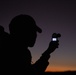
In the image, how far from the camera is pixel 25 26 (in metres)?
3.79

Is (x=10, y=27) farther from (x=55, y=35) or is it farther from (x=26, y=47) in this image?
(x=55, y=35)

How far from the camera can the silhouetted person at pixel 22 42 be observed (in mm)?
3409

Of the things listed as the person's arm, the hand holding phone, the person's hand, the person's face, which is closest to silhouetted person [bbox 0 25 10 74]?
the person's face

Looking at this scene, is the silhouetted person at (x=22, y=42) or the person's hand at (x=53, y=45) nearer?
the silhouetted person at (x=22, y=42)

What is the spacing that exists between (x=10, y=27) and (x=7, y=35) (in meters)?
0.38

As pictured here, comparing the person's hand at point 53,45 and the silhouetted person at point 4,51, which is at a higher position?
the silhouetted person at point 4,51

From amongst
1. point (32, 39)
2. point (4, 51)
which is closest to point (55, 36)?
point (32, 39)

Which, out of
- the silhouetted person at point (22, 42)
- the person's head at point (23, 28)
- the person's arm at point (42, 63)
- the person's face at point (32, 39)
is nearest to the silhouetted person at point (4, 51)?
the silhouetted person at point (22, 42)

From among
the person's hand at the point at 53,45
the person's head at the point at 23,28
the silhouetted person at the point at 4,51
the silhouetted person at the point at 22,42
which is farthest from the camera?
the person's hand at the point at 53,45

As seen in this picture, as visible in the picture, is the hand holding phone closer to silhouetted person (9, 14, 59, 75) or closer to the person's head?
silhouetted person (9, 14, 59, 75)

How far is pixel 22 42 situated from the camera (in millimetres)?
3625

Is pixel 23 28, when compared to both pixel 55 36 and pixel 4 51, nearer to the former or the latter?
pixel 4 51

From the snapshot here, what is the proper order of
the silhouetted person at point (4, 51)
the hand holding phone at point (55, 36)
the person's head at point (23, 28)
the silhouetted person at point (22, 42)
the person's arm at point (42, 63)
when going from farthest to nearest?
1. the hand holding phone at point (55, 36)
2. the person's arm at point (42, 63)
3. the person's head at point (23, 28)
4. the silhouetted person at point (22, 42)
5. the silhouetted person at point (4, 51)

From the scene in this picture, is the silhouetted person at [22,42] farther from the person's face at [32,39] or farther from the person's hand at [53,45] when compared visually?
the person's hand at [53,45]
